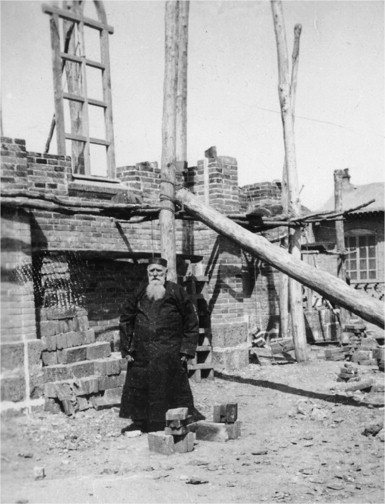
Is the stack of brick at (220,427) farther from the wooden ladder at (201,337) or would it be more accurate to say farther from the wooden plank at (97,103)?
the wooden plank at (97,103)

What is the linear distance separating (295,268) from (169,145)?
8.09 feet

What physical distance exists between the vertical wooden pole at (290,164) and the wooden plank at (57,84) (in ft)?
13.8

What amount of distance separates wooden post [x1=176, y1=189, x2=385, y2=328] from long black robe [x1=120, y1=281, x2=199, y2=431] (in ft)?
4.45

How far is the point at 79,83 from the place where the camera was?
9477 millimetres

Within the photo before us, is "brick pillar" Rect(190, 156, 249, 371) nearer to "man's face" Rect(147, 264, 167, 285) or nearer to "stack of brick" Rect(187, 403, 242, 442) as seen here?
"man's face" Rect(147, 264, 167, 285)

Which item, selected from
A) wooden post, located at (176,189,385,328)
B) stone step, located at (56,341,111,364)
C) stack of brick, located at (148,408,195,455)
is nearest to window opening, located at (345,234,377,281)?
wooden post, located at (176,189,385,328)

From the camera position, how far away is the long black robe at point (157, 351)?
19.9 feet

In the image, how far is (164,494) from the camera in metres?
4.29

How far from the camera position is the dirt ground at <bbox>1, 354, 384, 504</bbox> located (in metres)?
4.29

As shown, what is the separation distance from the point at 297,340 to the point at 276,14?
6.27m

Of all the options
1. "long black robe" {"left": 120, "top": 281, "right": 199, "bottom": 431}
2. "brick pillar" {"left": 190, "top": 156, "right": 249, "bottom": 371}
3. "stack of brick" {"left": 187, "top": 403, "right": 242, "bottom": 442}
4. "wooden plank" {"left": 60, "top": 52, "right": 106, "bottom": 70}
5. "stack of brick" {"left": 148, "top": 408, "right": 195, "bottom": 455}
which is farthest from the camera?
"brick pillar" {"left": 190, "top": 156, "right": 249, "bottom": 371}

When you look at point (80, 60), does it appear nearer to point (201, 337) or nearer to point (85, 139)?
point (85, 139)

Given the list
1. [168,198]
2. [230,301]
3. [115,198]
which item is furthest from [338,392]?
[115,198]

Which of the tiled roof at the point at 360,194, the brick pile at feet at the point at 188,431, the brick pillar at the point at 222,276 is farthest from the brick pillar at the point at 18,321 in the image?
the tiled roof at the point at 360,194
